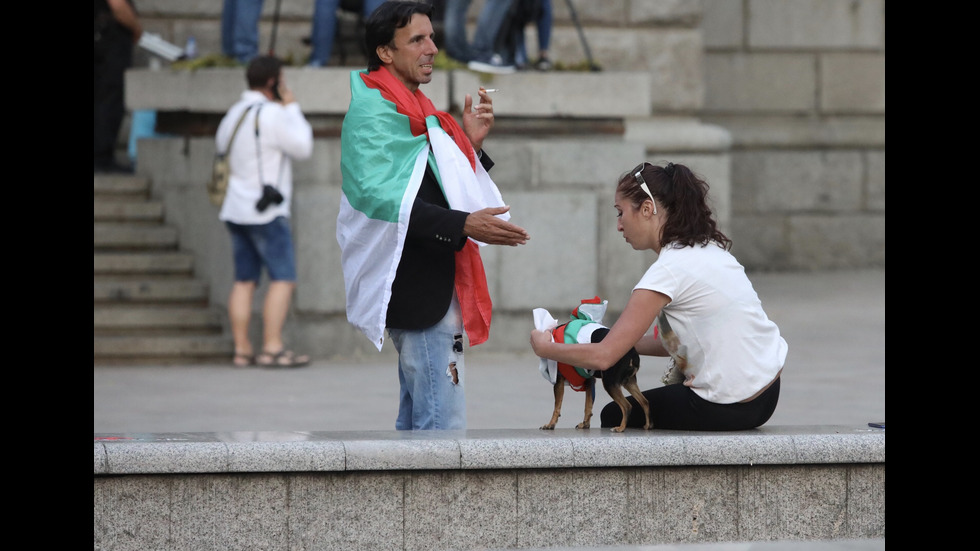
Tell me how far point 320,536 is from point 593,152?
5.58 metres

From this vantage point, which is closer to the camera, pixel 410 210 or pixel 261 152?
pixel 410 210

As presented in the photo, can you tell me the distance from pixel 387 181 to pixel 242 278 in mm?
4527

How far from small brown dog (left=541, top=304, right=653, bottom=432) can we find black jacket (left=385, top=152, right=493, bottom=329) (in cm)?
39

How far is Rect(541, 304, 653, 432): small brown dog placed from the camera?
448 cm

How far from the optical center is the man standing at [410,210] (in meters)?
4.49

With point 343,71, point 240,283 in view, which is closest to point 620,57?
point 343,71

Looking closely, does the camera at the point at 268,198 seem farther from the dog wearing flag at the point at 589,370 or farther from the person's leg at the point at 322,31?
the dog wearing flag at the point at 589,370

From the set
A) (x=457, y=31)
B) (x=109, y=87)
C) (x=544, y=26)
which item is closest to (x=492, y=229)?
(x=457, y=31)

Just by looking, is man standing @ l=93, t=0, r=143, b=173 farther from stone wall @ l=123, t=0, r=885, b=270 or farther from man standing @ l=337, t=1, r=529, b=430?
man standing @ l=337, t=1, r=529, b=430

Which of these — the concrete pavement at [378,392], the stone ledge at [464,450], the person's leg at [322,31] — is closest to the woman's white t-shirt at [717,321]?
the stone ledge at [464,450]

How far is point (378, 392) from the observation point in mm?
7859

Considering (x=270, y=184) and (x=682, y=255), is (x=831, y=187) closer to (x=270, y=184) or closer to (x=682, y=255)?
(x=270, y=184)

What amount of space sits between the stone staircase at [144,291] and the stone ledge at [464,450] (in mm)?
4722

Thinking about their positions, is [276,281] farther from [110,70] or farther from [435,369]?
[435,369]
